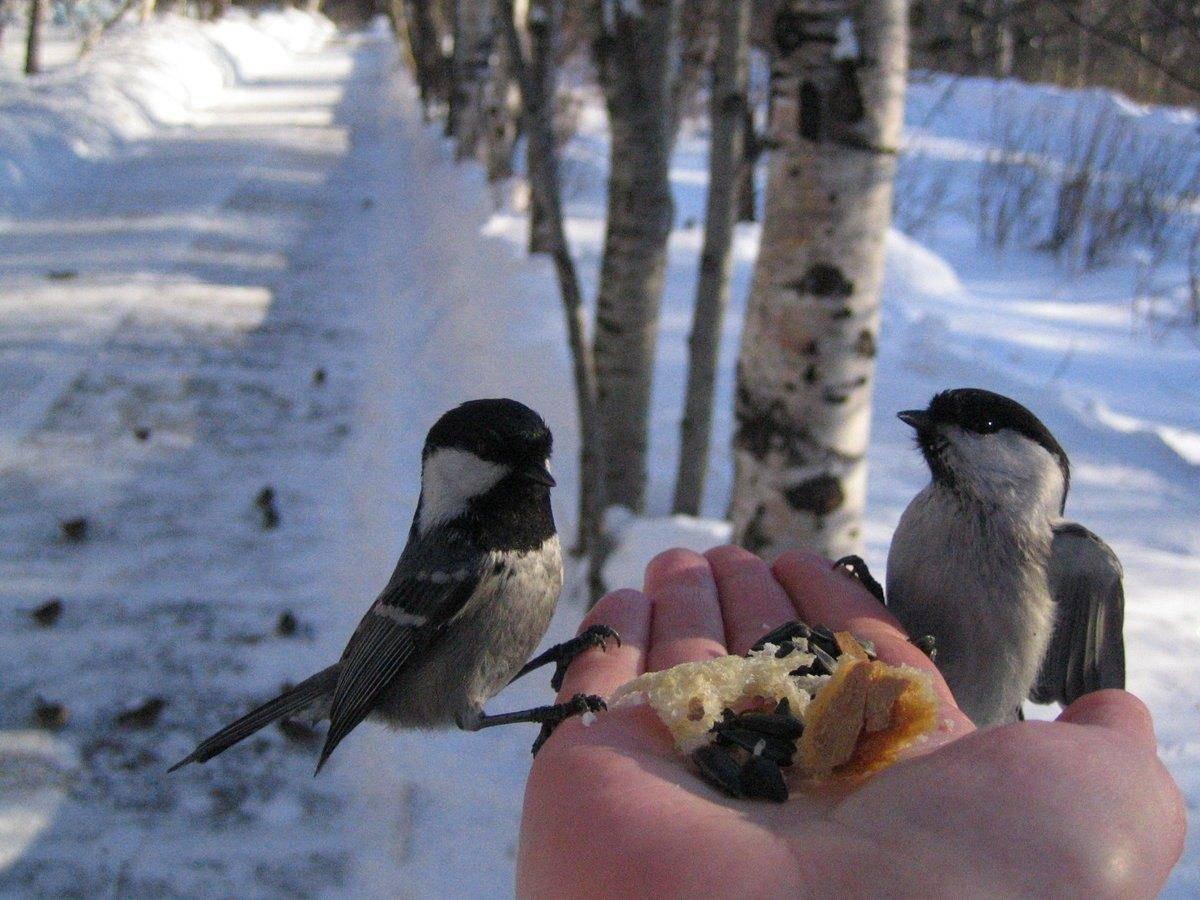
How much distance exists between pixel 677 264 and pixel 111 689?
4807 millimetres

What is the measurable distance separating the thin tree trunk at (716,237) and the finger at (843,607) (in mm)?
1861

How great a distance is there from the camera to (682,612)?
2.06 meters

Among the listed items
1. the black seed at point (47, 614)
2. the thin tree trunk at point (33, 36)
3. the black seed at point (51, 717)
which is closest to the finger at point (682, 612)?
the black seed at point (51, 717)

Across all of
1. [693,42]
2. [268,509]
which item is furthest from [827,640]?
[693,42]

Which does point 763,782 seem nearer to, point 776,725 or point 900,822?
point 776,725

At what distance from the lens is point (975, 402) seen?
1.94 m

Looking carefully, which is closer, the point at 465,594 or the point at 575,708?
the point at 575,708

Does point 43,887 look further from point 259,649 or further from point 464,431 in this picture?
point 464,431

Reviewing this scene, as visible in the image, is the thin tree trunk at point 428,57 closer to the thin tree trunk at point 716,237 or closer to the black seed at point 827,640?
the thin tree trunk at point 716,237

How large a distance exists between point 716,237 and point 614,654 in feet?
8.04

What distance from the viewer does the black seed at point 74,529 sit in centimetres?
395

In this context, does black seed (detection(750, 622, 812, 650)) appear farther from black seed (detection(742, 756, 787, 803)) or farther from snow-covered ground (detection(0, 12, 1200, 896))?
snow-covered ground (detection(0, 12, 1200, 896))

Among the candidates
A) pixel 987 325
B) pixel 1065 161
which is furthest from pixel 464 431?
pixel 1065 161

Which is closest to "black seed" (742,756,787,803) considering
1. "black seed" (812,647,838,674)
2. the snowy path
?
"black seed" (812,647,838,674)
